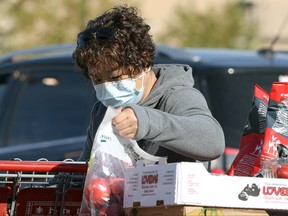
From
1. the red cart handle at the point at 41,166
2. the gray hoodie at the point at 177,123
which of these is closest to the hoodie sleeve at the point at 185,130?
the gray hoodie at the point at 177,123

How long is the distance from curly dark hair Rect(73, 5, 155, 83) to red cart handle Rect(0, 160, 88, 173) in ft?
1.08

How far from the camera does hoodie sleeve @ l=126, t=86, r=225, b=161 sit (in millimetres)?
3420

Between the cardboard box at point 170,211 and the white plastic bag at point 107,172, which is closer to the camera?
the cardboard box at point 170,211

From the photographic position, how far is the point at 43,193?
3867 millimetres

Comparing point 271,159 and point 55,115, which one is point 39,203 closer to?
point 271,159

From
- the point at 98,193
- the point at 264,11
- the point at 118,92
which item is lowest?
the point at 98,193

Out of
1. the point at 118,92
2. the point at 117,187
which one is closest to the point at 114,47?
the point at 118,92

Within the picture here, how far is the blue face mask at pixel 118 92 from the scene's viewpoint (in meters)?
3.81

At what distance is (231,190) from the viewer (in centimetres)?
329

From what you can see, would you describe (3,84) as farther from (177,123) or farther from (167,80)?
(177,123)

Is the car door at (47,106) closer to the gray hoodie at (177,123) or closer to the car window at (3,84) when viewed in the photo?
the car window at (3,84)

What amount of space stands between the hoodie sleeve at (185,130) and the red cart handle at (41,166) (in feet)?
1.39

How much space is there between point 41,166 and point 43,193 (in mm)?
120

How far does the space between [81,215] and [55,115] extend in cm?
403
